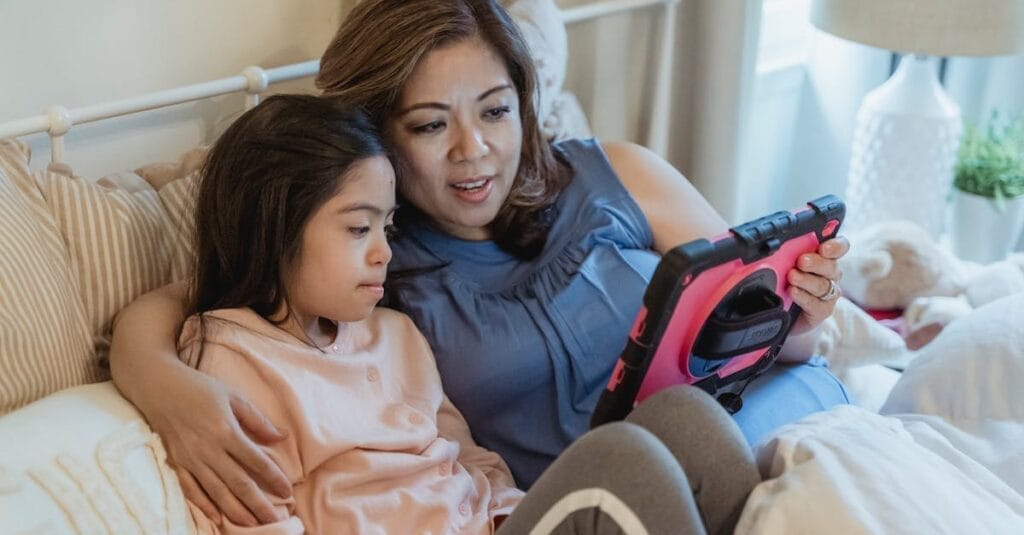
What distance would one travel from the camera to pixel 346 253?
47.3 inches

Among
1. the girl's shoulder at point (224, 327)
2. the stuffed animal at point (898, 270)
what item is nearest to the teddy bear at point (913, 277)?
the stuffed animal at point (898, 270)

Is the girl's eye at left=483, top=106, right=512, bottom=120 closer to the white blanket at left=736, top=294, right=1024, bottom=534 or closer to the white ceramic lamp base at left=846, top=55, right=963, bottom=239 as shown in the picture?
the white blanket at left=736, top=294, right=1024, bottom=534

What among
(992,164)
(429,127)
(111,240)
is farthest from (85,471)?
(992,164)

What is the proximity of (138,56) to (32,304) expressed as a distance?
50 cm

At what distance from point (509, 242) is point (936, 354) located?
0.58 meters

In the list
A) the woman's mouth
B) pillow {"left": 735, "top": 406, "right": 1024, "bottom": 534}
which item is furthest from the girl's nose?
pillow {"left": 735, "top": 406, "right": 1024, "bottom": 534}

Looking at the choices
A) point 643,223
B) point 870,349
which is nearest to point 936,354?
point 870,349

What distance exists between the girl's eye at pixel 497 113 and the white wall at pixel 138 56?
1.32ft

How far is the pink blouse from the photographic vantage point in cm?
116

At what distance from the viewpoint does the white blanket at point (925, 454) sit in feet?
3.45

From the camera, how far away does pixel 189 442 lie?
3.55 ft

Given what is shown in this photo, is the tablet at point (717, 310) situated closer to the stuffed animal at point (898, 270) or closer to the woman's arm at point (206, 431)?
the woman's arm at point (206, 431)

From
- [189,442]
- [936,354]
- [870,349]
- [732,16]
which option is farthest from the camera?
[732,16]

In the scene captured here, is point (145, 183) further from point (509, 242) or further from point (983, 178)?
point (983, 178)
